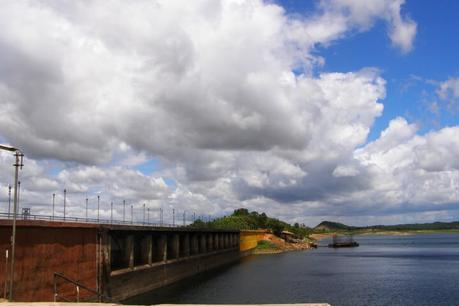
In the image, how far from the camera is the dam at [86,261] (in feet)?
135

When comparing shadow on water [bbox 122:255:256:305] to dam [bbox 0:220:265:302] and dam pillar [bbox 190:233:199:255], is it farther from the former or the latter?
dam pillar [bbox 190:233:199:255]

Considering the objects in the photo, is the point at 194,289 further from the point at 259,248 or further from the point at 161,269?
the point at 259,248

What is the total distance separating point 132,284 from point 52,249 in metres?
20.0

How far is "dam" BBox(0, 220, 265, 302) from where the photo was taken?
41.1 metres

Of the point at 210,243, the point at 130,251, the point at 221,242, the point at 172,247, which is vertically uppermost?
the point at 130,251

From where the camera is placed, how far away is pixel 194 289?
2953 inches

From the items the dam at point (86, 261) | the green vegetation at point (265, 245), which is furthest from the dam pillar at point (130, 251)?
the green vegetation at point (265, 245)

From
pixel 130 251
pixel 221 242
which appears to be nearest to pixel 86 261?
pixel 130 251

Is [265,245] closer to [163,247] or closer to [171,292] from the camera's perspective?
[163,247]

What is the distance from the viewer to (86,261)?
51.8m

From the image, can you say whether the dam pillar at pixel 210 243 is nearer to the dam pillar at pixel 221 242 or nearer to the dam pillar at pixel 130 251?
the dam pillar at pixel 221 242

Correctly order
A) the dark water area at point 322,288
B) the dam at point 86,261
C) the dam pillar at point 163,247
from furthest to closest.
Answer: the dam pillar at point 163,247 < the dark water area at point 322,288 < the dam at point 86,261

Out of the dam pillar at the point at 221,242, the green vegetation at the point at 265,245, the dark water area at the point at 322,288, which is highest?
the dam pillar at the point at 221,242

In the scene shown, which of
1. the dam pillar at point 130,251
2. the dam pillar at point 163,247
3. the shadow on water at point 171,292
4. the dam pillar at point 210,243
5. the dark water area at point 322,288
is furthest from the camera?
the dam pillar at point 210,243
